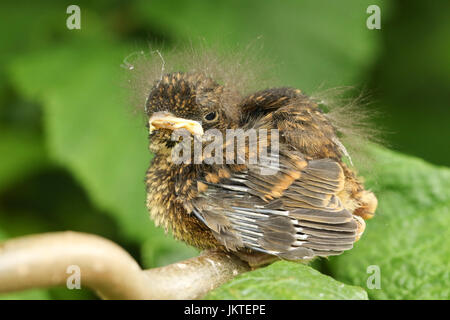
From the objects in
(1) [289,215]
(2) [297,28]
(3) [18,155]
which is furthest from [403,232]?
(3) [18,155]

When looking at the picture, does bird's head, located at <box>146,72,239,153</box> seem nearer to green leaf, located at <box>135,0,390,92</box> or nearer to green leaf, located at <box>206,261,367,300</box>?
green leaf, located at <box>206,261,367,300</box>

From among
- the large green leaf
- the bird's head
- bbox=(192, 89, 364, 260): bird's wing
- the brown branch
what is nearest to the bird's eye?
the bird's head

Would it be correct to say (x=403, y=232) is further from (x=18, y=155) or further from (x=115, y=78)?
(x=18, y=155)

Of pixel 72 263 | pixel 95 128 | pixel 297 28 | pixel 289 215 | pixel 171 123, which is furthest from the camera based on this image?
pixel 297 28

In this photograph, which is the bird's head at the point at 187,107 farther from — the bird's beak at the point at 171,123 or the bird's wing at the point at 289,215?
the bird's wing at the point at 289,215

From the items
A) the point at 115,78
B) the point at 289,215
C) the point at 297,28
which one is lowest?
the point at 289,215

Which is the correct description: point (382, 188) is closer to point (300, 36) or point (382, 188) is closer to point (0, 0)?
point (300, 36)
